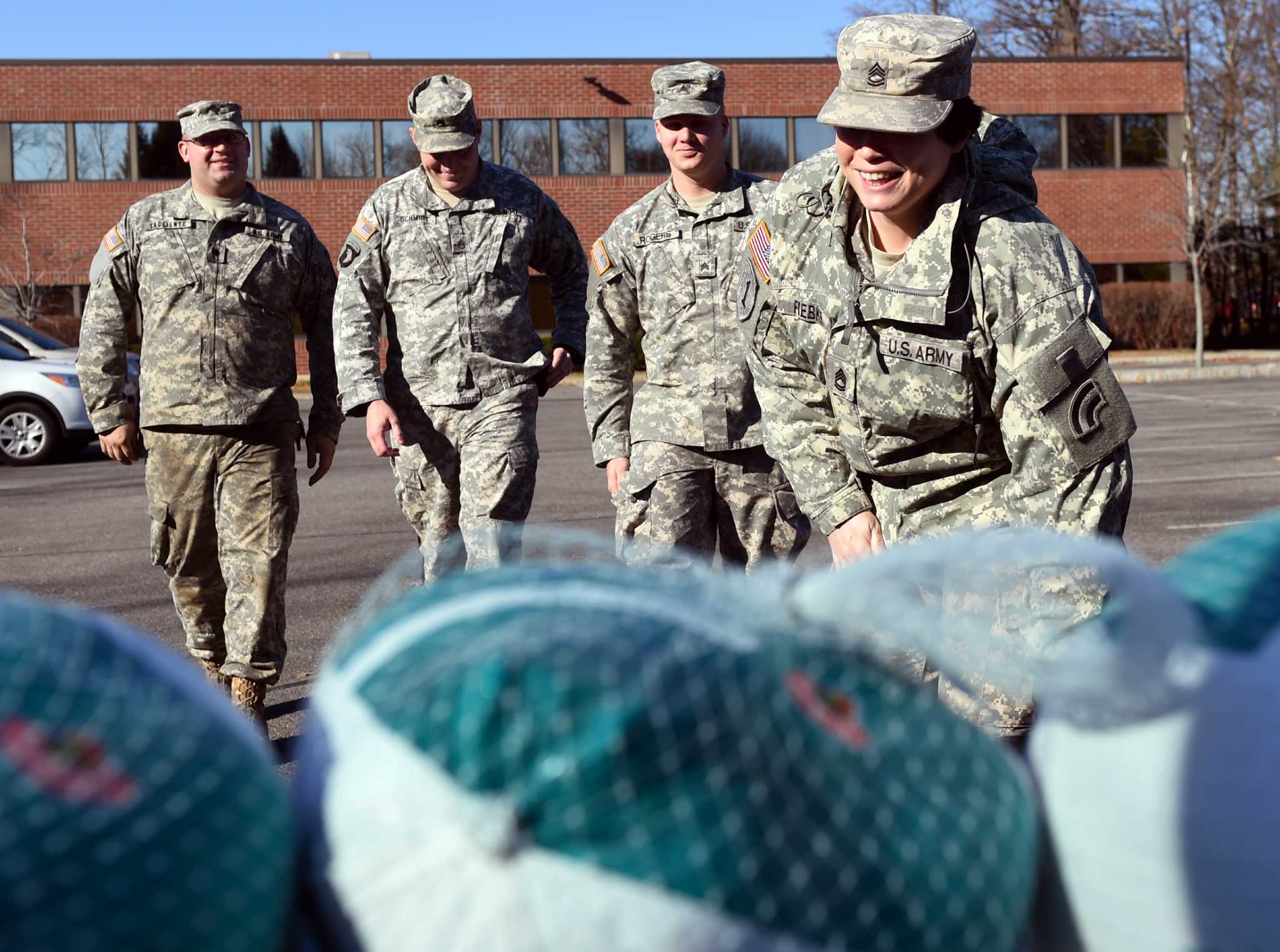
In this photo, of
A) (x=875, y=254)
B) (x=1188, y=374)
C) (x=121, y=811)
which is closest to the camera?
(x=121, y=811)

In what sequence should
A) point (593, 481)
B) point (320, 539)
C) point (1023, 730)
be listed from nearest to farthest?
1. point (1023, 730)
2. point (320, 539)
3. point (593, 481)

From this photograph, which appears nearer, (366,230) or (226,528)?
(226,528)

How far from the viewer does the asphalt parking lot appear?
7262mm

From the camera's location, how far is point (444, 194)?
559 cm

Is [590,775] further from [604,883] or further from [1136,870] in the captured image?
[1136,870]

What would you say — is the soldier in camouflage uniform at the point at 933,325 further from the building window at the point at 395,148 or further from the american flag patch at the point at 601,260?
the building window at the point at 395,148

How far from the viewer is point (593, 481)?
39.2 feet

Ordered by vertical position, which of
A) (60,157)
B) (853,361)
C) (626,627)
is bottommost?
(626,627)

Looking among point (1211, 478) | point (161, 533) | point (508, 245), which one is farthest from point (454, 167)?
point (1211, 478)

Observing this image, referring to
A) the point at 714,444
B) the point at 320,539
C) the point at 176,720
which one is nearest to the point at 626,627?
the point at 176,720

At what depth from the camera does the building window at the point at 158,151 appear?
110 ft

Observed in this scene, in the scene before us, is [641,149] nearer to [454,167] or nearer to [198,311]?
[454,167]

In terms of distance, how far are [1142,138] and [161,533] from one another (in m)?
35.9

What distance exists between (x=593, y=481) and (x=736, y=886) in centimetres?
1080
